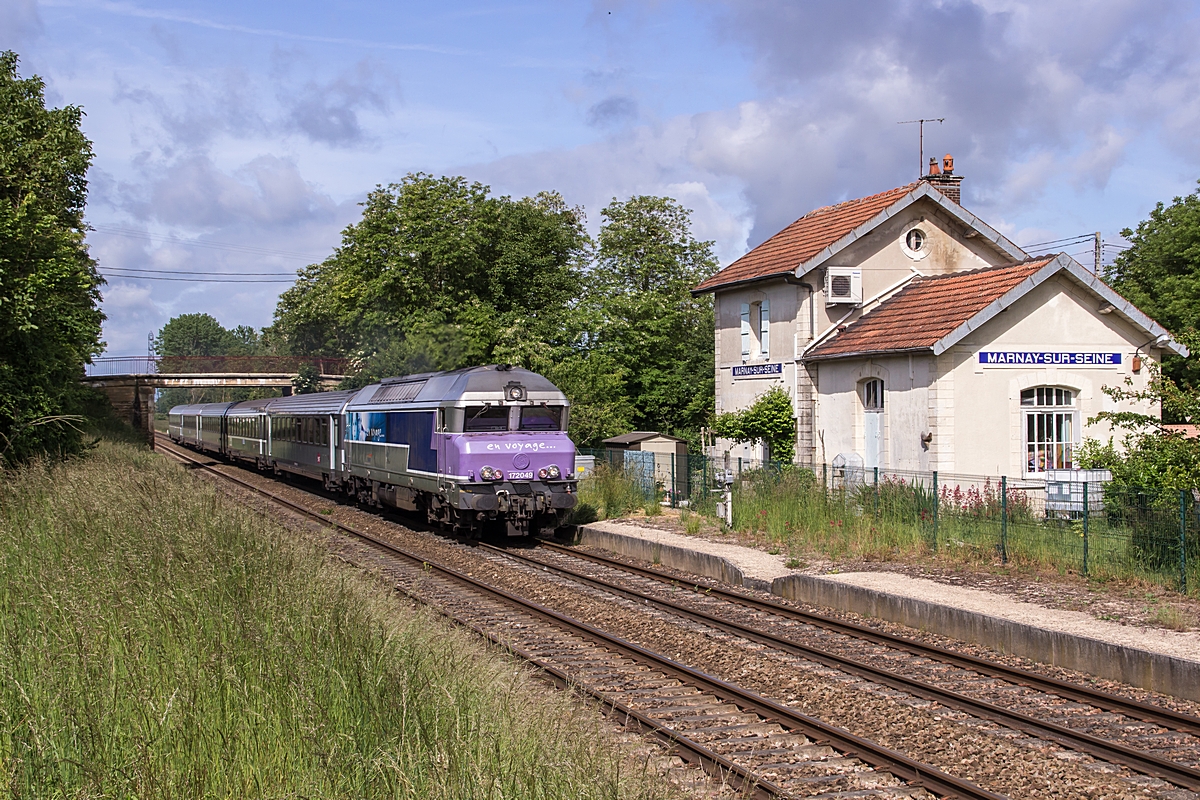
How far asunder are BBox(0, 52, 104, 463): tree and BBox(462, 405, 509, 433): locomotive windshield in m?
6.16

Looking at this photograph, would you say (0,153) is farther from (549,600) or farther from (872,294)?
(872,294)

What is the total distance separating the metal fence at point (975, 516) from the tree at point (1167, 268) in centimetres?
2070

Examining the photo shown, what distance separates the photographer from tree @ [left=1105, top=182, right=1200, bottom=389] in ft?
122

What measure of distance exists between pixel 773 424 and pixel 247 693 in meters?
20.3

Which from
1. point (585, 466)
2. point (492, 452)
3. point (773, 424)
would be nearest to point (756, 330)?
point (773, 424)

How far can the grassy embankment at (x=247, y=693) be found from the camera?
480cm

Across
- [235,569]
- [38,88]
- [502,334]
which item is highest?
[38,88]

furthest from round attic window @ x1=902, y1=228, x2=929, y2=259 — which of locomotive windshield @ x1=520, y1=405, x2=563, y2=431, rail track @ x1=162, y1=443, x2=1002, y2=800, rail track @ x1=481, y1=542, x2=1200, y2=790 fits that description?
rail track @ x1=162, y1=443, x2=1002, y2=800

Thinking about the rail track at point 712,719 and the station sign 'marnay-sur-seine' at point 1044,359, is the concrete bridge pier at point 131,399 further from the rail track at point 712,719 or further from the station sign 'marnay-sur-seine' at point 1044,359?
the rail track at point 712,719

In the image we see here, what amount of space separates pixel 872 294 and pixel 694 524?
30.7ft

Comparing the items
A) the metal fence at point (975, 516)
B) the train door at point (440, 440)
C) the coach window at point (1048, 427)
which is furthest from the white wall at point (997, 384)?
the train door at point (440, 440)

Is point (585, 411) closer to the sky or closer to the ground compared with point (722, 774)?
closer to the sky

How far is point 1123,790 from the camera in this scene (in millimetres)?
6617

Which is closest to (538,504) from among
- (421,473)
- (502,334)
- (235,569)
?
(421,473)
